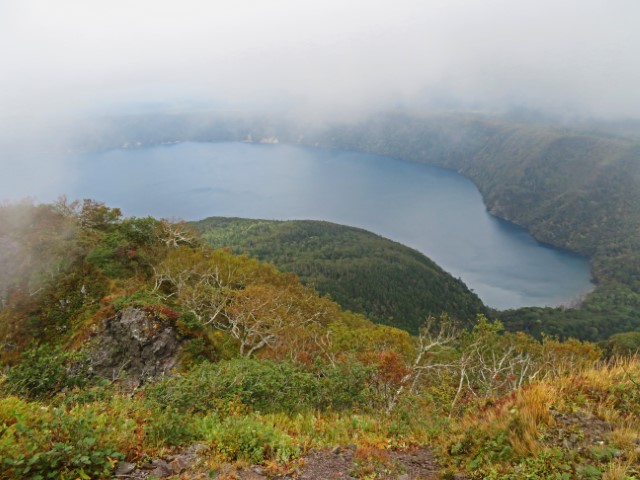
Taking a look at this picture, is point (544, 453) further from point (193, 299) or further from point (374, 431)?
point (193, 299)

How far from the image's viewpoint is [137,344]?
15.9m

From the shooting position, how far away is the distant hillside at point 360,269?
4646 inches

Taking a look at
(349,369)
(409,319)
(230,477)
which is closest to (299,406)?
(349,369)

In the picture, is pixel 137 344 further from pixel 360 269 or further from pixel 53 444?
pixel 360 269

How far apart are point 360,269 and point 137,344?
4706 inches

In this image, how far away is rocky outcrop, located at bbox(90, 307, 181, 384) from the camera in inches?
595

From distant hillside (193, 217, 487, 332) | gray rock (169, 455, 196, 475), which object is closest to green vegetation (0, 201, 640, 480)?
gray rock (169, 455, 196, 475)

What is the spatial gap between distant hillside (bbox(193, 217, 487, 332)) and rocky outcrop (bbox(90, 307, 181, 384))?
296ft

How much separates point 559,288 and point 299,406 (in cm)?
20046

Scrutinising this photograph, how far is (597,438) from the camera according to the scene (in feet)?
16.4

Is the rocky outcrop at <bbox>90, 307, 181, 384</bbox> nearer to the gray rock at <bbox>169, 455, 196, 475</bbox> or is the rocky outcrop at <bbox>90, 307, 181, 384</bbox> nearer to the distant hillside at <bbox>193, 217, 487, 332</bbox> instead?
the gray rock at <bbox>169, 455, 196, 475</bbox>

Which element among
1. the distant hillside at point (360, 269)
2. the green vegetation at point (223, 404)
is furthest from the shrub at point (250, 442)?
the distant hillside at point (360, 269)

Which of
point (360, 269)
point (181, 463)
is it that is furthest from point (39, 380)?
point (360, 269)

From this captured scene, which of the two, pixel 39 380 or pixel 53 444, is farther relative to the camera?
pixel 39 380
